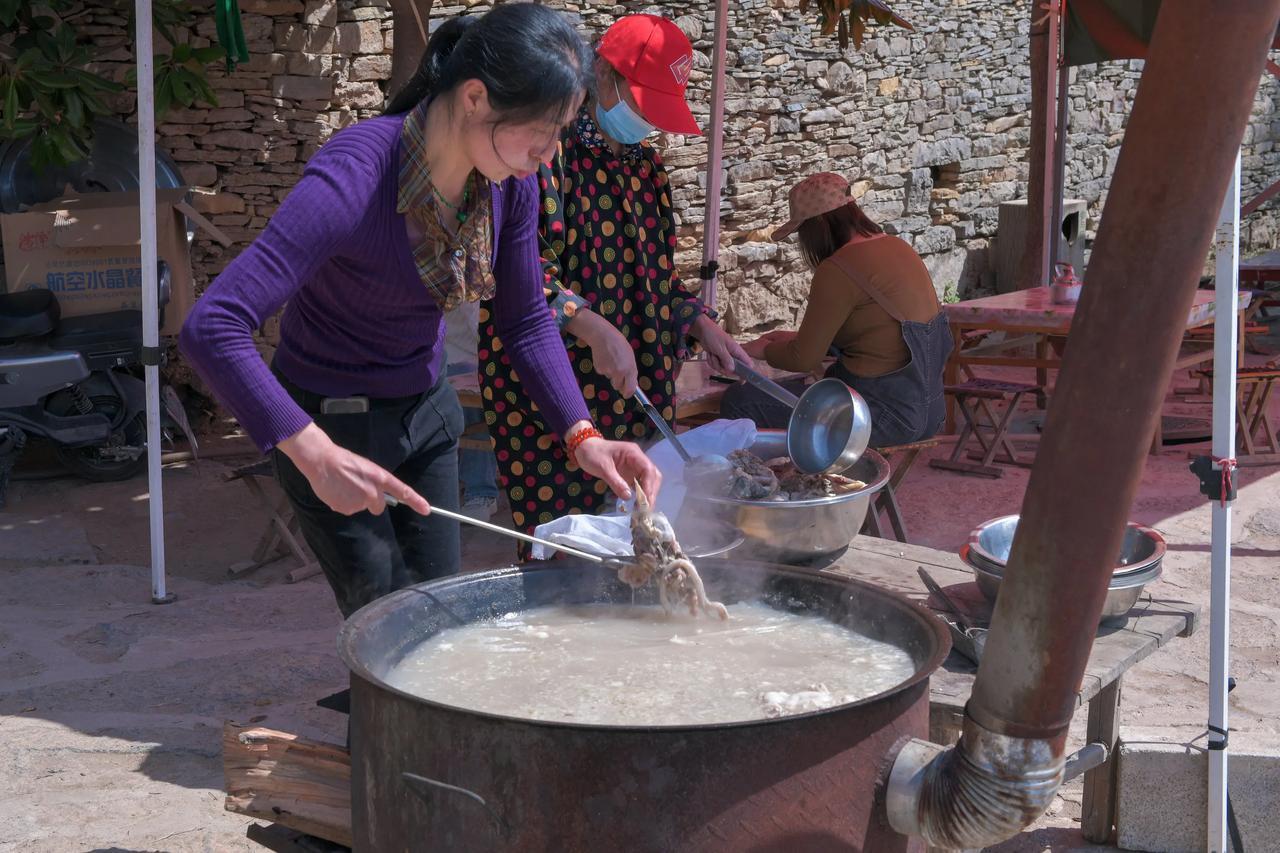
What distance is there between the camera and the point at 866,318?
16.5 feet

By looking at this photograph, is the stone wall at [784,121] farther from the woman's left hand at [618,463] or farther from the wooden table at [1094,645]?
the woman's left hand at [618,463]

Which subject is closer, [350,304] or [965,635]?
[350,304]

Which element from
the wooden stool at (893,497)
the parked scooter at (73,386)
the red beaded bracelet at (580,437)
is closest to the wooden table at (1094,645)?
the red beaded bracelet at (580,437)

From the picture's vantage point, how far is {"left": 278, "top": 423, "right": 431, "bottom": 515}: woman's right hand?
1.98 meters

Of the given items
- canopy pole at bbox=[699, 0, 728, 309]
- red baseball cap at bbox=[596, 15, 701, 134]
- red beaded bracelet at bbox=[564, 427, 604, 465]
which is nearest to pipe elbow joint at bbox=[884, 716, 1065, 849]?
red beaded bracelet at bbox=[564, 427, 604, 465]

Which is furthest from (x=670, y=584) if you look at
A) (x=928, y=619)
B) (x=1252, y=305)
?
(x=1252, y=305)

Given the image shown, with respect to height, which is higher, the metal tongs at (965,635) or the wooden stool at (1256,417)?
the metal tongs at (965,635)

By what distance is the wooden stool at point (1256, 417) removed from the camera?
6875 mm

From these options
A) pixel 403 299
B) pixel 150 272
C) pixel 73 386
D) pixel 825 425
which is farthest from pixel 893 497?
pixel 73 386

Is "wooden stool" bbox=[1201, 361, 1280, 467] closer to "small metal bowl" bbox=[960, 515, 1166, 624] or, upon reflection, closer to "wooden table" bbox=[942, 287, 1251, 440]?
"wooden table" bbox=[942, 287, 1251, 440]

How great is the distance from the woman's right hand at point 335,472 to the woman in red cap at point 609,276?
119cm

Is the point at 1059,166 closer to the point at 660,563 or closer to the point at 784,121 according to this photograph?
the point at 784,121

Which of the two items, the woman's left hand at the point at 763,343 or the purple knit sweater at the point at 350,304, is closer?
the purple knit sweater at the point at 350,304

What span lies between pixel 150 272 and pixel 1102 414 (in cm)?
385
